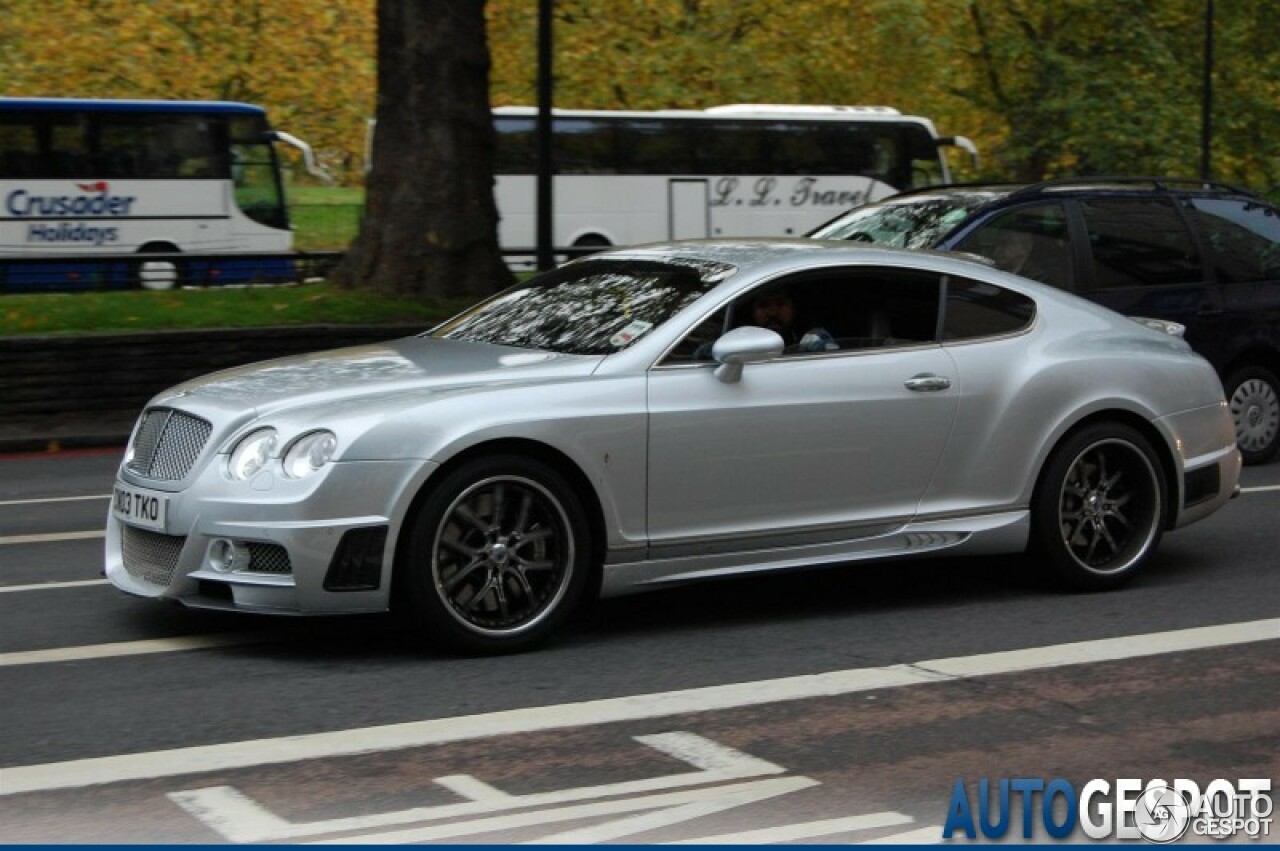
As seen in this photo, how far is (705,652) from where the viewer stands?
7297 mm

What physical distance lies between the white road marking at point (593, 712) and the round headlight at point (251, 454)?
0.76 meters

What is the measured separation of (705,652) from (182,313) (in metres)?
11.1

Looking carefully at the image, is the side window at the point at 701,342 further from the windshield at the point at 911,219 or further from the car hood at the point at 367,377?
the windshield at the point at 911,219

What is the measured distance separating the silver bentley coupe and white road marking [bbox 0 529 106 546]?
8.69 feet

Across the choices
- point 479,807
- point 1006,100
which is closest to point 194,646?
point 479,807

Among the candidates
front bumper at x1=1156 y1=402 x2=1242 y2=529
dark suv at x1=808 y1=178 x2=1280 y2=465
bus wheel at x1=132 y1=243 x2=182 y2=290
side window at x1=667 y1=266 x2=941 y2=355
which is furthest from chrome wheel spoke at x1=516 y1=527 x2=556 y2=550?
bus wheel at x1=132 y1=243 x2=182 y2=290

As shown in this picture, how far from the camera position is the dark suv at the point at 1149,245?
39.3 ft

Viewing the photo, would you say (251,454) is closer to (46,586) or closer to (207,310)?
(46,586)

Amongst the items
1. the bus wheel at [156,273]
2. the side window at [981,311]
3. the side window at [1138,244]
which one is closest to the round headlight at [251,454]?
the side window at [981,311]

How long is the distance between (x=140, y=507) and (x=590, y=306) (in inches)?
76.5

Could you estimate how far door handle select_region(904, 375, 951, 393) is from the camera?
7.95 m

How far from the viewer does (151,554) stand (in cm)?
723

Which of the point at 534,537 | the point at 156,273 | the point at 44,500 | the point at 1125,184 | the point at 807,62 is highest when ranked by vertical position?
the point at 807,62

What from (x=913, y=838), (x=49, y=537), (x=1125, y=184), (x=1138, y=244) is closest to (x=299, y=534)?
(x=913, y=838)
